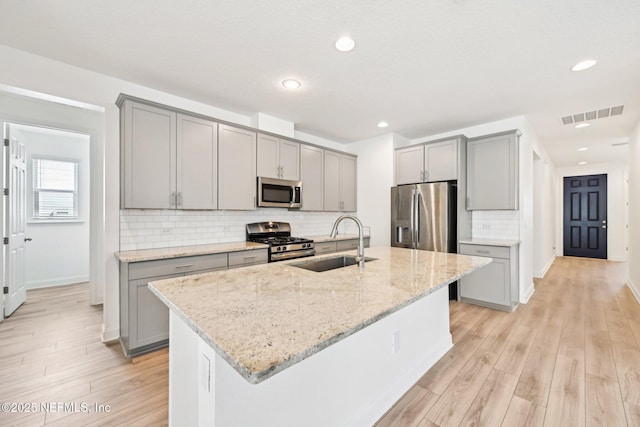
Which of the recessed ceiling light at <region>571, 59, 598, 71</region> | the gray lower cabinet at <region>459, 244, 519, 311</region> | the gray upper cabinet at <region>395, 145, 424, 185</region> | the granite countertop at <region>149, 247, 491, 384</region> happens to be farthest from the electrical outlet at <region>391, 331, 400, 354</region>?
the gray upper cabinet at <region>395, 145, 424, 185</region>

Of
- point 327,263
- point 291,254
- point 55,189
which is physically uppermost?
point 55,189

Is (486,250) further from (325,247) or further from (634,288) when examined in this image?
(634,288)

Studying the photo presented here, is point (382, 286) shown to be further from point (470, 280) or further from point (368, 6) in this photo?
point (470, 280)

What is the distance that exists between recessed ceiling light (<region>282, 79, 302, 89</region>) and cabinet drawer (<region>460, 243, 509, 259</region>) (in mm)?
2963

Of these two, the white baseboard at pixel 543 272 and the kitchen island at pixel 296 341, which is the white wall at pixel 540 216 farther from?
the kitchen island at pixel 296 341

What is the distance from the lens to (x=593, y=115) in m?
3.62

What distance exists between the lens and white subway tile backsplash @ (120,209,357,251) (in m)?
Result: 2.82

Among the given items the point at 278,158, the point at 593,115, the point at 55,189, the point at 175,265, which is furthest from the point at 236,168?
the point at 593,115

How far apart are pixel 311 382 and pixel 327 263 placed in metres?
0.99

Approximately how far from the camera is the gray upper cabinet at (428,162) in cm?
397

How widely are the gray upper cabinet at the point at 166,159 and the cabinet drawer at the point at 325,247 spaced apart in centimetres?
156

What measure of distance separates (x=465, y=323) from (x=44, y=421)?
361 cm

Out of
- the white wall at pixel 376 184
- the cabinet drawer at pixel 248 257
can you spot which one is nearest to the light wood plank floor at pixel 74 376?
the cabinet drawer at pixel 248 257

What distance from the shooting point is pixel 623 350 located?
2510mm
